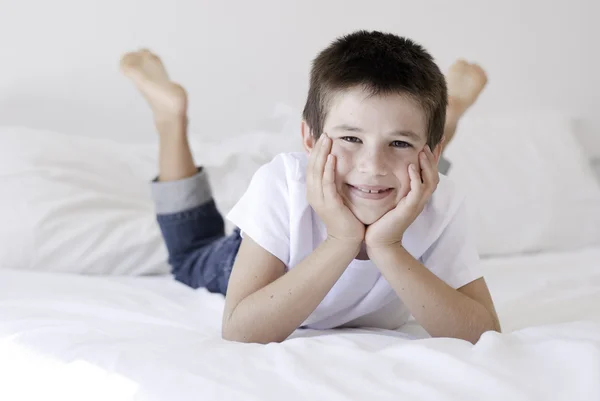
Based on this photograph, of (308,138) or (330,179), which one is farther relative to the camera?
(308,138)

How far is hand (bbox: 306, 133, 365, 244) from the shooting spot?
3.25 ft

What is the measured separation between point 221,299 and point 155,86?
471 mm

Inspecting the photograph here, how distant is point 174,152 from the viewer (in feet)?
4.98

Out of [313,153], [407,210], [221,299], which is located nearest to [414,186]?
[407,210]

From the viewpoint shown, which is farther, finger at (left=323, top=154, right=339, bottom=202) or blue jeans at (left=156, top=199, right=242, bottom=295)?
blue jeans at (left=156, top=199, right=242, bottom=295)

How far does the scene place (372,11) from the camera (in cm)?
221

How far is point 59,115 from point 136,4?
13.7 inches

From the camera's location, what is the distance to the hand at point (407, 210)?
3.23 ft

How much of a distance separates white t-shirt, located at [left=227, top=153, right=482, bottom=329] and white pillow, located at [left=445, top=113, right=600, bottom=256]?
0.69 metres

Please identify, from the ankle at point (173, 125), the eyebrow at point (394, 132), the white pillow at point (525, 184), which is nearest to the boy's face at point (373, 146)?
the eyebrow at point (394, 132)

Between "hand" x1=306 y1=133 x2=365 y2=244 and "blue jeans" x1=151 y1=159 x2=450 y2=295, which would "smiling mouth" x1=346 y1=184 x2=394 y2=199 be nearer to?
"hand" x1=306 y1=133 x2=365 y2=244

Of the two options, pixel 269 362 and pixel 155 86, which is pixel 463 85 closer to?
pixel 155 86

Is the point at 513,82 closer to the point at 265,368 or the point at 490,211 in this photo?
the point at 490,211

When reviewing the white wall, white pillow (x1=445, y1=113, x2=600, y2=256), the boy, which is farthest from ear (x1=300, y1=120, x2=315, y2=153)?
the white wall
